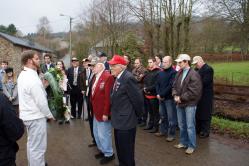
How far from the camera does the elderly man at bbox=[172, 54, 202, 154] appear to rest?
5.59 meters

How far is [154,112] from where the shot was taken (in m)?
7.41

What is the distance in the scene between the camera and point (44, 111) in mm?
4289

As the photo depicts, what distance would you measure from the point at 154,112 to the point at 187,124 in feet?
5.84

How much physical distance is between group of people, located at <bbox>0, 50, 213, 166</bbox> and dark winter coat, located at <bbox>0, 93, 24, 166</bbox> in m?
0.01

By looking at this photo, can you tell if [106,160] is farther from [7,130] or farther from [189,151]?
[7,130]

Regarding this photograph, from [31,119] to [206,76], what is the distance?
173 inches

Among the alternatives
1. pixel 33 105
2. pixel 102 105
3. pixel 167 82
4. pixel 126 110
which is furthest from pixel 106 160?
pixel 167 82

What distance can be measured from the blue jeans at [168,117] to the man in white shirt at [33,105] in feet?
10.5

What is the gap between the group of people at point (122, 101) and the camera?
169 inches

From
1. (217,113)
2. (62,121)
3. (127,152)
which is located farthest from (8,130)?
(217,113)

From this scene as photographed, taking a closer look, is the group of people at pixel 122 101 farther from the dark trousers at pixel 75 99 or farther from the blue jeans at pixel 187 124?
the dark trousers at pixel 75 99

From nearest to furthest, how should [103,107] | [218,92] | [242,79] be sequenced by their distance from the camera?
[103,107] → [218,92] → [242,79]

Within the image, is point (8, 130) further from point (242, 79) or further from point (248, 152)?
point (242, 79)

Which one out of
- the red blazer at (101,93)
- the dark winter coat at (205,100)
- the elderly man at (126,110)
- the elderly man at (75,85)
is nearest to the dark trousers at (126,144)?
the elderly man at (126,110)
